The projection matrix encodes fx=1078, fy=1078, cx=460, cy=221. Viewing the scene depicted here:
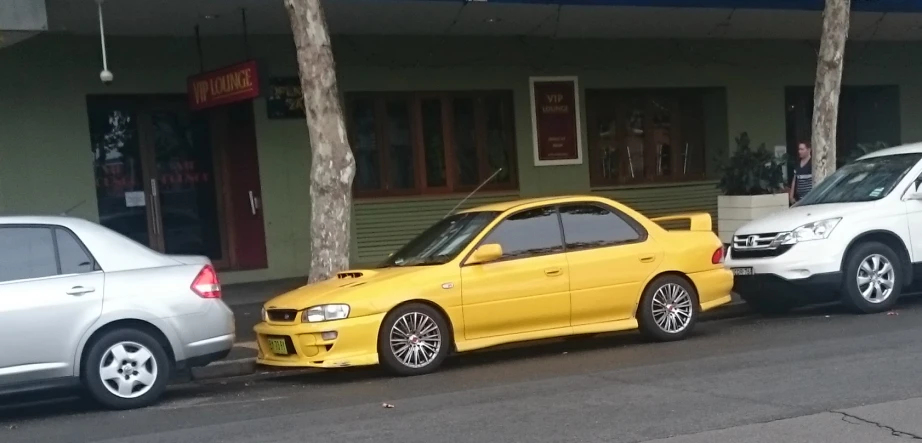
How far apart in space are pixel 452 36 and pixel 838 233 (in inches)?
317

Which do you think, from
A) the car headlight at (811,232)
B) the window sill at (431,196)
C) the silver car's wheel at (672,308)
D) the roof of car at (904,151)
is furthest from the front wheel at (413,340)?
the window sill at (431,196)

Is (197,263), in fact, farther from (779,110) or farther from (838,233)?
(779,110)

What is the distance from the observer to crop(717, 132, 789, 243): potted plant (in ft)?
54.5

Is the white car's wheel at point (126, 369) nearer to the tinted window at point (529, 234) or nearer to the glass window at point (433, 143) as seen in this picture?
the tinted window at point (529, 234)

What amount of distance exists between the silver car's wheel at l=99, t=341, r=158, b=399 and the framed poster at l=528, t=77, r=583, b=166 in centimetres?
1071

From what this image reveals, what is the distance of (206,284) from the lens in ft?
29.8

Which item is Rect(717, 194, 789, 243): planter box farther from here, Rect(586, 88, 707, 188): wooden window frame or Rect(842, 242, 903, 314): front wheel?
Rect(842, 242, 903, 314): front wheel

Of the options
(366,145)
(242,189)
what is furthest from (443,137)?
(242,189)

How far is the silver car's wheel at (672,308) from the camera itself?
10594 mm

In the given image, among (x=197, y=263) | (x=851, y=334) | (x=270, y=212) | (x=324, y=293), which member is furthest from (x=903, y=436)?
(x=270, y=212)

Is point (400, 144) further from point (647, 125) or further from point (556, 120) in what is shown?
point (647, 125)

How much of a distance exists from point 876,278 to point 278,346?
21.8ft

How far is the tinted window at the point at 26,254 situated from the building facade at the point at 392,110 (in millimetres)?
4844

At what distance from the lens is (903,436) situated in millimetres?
6594
